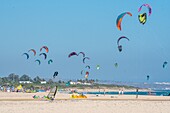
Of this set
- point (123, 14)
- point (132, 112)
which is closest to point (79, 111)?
point (132, 112)

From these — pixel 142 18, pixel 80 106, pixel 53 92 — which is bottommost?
pixel 80 106

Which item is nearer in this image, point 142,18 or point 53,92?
point 142,18

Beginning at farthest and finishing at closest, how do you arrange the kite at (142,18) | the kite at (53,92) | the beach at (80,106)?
the kite at (53,92), the kite at (142,18), the beach at (80,106)

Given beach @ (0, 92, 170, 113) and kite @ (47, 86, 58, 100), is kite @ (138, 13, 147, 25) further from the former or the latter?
kite @ (47, 86, 58, 100)

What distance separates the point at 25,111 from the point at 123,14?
704 centimetres

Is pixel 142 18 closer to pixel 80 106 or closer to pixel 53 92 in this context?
pixel 80 106

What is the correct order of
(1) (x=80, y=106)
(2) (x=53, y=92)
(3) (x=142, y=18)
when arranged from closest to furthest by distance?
(3) (x=142, y=18) < (1) (x=80, y=106) < (2) (x=53, y=92)

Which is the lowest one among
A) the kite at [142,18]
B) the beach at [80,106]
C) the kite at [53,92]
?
the beach at [80,106]

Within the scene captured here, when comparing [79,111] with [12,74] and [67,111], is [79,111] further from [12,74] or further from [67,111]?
[12,74]

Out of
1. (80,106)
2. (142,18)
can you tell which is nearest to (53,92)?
(80,106)

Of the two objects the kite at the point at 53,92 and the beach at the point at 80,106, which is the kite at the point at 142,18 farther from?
the kite at the point at 53,92

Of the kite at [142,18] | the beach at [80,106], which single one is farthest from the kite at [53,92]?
the kite at [142,18]

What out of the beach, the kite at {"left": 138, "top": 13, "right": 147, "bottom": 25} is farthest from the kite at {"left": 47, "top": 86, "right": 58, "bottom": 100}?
the kite at {"left": 138, "top": 13, "right": 147, "bottom": 25}

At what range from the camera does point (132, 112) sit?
60.6 ft
